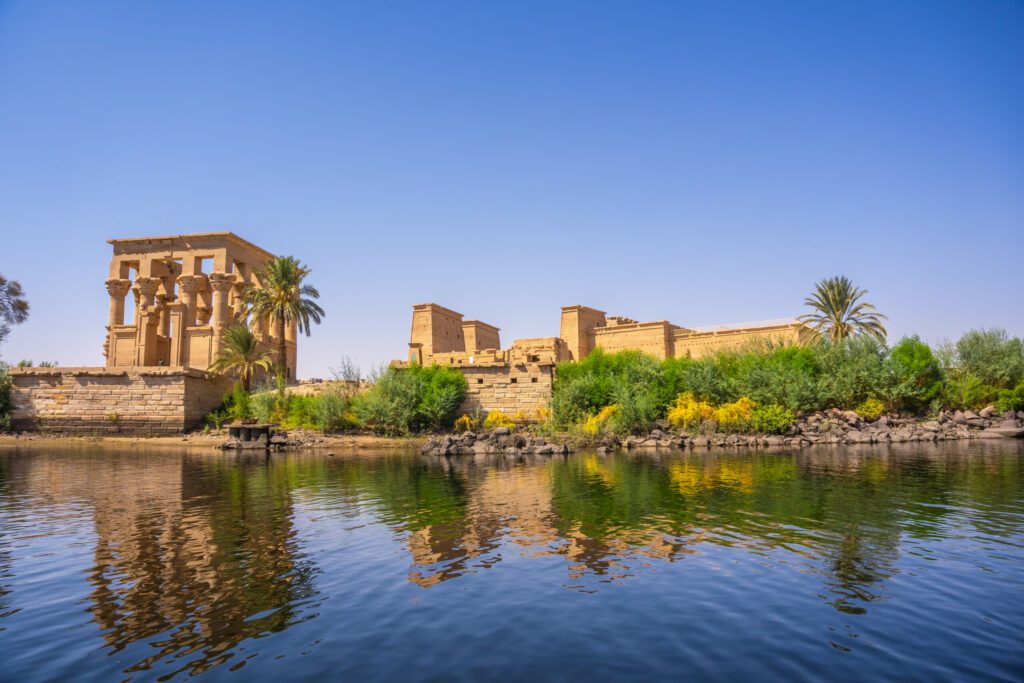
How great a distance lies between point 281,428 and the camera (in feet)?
108

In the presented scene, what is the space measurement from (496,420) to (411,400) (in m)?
4.28

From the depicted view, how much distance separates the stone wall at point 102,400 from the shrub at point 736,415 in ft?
85.5

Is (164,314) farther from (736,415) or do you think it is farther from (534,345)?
(736,415)

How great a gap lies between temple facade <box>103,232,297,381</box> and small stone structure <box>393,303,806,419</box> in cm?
1053

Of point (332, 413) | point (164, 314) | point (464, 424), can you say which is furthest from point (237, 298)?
point (464, 424)

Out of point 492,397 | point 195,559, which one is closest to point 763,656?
point 195,559

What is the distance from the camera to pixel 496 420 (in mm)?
33031

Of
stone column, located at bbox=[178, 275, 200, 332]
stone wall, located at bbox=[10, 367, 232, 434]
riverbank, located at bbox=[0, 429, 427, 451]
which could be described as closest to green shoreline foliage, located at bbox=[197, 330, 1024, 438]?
riverbank, located at bbox=[0, 429, 427, 451]

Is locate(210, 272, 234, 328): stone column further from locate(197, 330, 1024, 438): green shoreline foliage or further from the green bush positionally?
the green bush

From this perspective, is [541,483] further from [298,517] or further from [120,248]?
[120,248]

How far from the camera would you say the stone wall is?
33.8 metres

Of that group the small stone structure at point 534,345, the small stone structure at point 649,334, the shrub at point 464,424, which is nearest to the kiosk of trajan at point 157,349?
the small stone structure at point 534,345

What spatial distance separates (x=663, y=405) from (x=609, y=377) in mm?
2911

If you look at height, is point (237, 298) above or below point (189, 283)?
below
